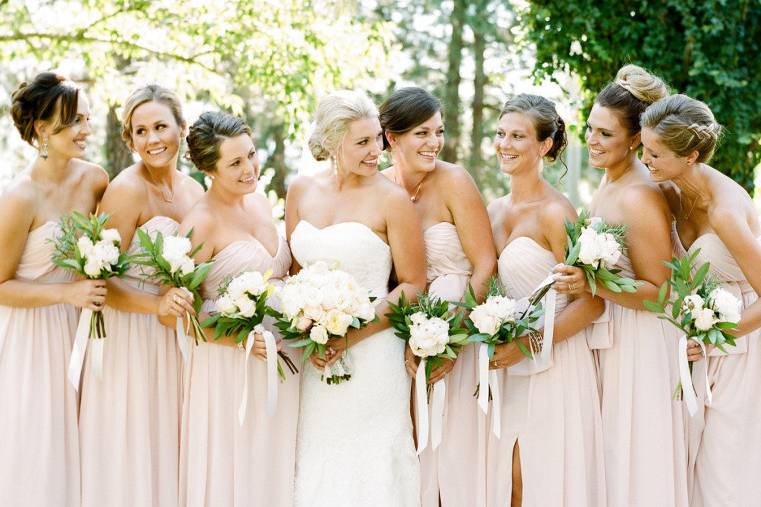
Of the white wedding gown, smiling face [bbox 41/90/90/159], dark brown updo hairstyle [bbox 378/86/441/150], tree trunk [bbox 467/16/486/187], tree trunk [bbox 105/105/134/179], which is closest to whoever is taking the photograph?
the white wedding gown

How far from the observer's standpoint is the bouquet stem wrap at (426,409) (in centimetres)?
500

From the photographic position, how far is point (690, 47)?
8047 mm

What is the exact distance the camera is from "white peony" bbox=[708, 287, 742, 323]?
15.2 ft

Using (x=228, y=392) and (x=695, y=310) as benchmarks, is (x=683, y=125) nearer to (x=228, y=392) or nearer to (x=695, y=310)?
(x=695, y=310)

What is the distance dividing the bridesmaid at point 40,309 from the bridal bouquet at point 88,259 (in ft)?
0.41

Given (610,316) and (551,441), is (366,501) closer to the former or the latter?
(551,441)

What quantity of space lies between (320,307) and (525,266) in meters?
1.21

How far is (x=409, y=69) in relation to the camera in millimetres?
21781

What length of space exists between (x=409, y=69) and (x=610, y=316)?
17.3 meters

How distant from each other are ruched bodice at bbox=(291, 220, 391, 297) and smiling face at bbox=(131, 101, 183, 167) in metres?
0.99

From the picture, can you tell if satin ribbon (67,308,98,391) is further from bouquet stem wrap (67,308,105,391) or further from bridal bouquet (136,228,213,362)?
bridal bouquet (136,228,213,362)

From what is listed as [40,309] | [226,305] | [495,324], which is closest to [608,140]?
[495,324]

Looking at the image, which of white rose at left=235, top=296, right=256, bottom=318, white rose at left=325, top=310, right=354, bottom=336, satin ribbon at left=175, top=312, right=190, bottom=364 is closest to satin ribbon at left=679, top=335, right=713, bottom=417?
white rose at left=325, top=310, right=354, bottom=336

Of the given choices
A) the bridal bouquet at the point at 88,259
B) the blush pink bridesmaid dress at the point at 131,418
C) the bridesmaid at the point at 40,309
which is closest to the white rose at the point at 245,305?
the bridal bouquet at the point at 88,259
